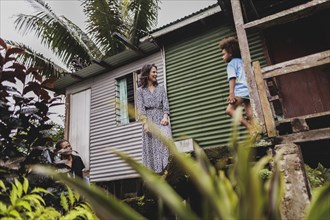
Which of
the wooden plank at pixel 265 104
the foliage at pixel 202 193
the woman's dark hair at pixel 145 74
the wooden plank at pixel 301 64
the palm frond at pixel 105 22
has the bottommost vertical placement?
the foliage at pixel 202 193

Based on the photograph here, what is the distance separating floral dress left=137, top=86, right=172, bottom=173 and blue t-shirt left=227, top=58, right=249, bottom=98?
1097 mm

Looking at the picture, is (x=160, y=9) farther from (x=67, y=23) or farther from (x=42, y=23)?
(x=42, y=23)

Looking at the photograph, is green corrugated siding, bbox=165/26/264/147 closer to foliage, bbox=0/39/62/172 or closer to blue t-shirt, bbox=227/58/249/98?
blue t-shirt, bbox=227/58/249/98

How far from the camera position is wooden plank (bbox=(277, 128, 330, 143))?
2.77 m

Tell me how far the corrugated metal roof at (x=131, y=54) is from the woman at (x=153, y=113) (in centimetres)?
325

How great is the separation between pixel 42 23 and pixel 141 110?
341 inches

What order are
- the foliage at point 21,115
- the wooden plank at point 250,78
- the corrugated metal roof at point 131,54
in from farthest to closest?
1. the corrugated metal roof at point 131,54
2. the wooden plank at point 250,78
3. the foliage at point 21,115

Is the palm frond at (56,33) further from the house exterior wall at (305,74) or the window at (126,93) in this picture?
the house exterior wall at (305,74)

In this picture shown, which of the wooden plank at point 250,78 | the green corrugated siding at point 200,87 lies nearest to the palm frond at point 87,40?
the green corrugated siding at point 200,87

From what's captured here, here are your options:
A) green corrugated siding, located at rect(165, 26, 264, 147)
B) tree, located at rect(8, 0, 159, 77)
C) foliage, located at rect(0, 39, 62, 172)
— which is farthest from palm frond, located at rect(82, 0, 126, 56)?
foliage, located at rect(0, 39, 62, 172)

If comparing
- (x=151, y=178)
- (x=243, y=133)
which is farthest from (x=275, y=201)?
(x=243, y=133)

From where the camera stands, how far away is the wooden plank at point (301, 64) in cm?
308

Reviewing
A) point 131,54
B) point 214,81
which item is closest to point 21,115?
point 214,81

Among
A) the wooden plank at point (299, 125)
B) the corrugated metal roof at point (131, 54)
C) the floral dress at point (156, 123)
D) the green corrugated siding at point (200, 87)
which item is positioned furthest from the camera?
the corrugated metal roof at point (131, 54)
